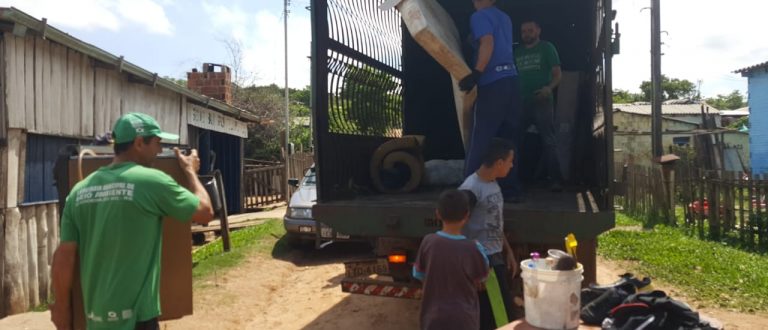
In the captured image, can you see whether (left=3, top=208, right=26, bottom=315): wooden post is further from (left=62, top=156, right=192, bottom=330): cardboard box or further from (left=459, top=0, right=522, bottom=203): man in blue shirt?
(left=459, top=0, right=522, bottom=203): man in blue shirt

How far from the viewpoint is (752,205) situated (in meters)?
8.75

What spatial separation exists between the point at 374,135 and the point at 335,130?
103cm

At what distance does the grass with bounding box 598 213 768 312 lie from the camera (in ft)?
20.0

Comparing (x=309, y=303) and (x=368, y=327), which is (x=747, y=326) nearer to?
(x=368, y=327)

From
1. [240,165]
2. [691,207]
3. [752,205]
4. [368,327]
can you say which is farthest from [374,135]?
[240,165]

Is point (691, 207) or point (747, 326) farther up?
point (691, 207)

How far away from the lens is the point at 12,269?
6.08m

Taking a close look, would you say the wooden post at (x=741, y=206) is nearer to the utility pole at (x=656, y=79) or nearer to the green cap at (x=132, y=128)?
the utility pole at (x=656, y=79)

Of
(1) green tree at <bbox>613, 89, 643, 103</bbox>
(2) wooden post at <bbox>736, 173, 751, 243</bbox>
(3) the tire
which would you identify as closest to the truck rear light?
(3) the tire

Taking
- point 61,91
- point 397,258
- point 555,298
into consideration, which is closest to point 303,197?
point 61,91

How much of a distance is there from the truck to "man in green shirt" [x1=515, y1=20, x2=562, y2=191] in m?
0.23

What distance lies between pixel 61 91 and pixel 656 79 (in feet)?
40.2

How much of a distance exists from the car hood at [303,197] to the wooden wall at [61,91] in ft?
9.04

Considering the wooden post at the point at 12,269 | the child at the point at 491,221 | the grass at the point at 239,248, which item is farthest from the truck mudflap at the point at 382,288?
the wooden post at the point at 12,269
